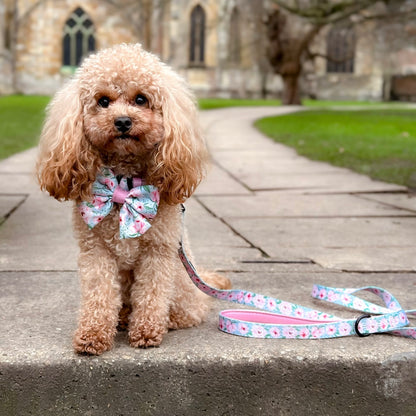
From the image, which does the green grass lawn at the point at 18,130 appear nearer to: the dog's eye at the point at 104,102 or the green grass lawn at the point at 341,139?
the green grass lawn at the point at 341,139

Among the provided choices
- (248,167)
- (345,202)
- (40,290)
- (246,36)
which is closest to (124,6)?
(246,36)

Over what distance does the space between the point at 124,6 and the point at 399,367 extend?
120ft

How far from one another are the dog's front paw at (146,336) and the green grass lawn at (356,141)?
5.65 metres

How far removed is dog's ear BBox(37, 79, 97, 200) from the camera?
8.38ft

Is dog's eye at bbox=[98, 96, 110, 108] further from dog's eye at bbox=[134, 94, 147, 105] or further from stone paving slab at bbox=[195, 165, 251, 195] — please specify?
stone paving slab at bbox=[195, 165, 251, 195]

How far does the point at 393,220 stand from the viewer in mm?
5648

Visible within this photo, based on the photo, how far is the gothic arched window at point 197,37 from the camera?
36438 mm

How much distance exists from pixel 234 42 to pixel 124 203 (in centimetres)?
3574

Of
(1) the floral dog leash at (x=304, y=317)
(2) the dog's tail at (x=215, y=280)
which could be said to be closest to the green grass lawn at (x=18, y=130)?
(2) the dog's tail at (x=215, y=280)

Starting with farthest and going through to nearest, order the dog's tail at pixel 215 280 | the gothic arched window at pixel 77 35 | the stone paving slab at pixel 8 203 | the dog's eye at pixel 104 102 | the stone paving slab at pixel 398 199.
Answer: the gothic arched window at pixel 77 35 < the stone paving slab at pixel 398 199 < the stone paving slab at pixel 8 203 < the dog's tail at pixel 215 280 < the dog's eye at pixel 104 102

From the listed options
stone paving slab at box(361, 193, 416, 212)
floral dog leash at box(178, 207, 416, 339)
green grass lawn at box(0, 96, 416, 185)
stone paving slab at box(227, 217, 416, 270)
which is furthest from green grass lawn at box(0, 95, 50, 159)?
floral dog leash at box(178, 207, 416, 339)

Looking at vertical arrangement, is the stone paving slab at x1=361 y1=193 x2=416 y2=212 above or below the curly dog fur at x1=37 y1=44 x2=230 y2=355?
below

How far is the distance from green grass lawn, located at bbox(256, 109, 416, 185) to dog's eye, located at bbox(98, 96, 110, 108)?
5736 mm

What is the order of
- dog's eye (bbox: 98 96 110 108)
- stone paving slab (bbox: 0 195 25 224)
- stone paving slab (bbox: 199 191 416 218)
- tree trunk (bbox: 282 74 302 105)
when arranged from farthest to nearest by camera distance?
tree trunk (bbox: 282 74 302 105) < stone paving slab (bbox: 199 191 416 218) < stone paving slab (bbox: 0 195 25 224) < dog's eye (bbox: 98 96 110 108)
